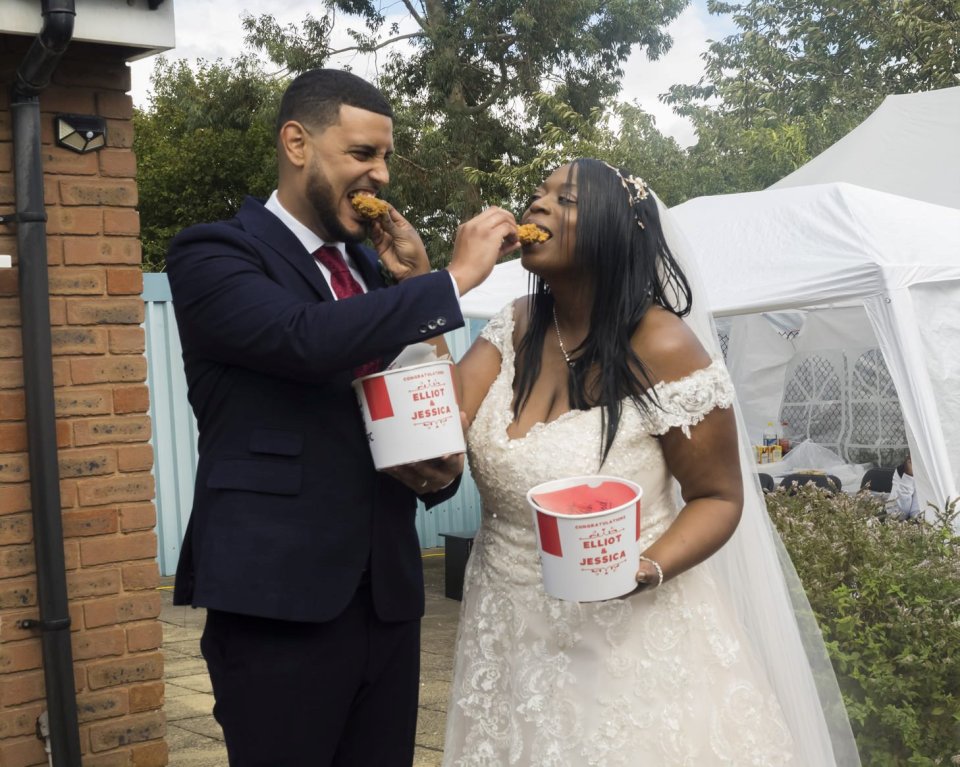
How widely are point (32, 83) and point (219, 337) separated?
1.99 metres

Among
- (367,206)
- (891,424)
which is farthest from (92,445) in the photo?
(891,424)

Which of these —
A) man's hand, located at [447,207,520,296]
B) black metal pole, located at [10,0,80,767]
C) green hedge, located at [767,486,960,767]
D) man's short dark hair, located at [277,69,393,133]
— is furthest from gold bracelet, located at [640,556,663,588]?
black metal pole, located at [10,0,80,767]

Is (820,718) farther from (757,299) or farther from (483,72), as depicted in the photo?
(483,72)

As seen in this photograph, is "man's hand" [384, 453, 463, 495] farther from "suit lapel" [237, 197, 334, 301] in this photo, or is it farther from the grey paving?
the grey paving

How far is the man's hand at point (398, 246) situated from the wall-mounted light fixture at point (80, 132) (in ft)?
6.16

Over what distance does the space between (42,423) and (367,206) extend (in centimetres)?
191

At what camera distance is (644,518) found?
2.66m

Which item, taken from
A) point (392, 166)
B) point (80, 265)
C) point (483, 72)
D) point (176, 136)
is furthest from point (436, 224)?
point (80, 265)

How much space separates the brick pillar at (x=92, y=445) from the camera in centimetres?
391

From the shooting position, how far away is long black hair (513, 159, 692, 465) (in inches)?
103

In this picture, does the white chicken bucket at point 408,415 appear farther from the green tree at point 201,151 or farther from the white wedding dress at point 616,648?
the green tree at point 201,151

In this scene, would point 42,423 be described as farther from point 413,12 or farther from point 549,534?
point 413,12

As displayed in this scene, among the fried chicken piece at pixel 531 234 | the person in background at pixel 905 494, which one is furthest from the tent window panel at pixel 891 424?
the fried chicken piece at pixel 531 234

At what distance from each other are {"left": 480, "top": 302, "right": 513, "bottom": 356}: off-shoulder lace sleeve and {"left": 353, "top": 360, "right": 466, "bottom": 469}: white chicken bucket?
0.70 meters
